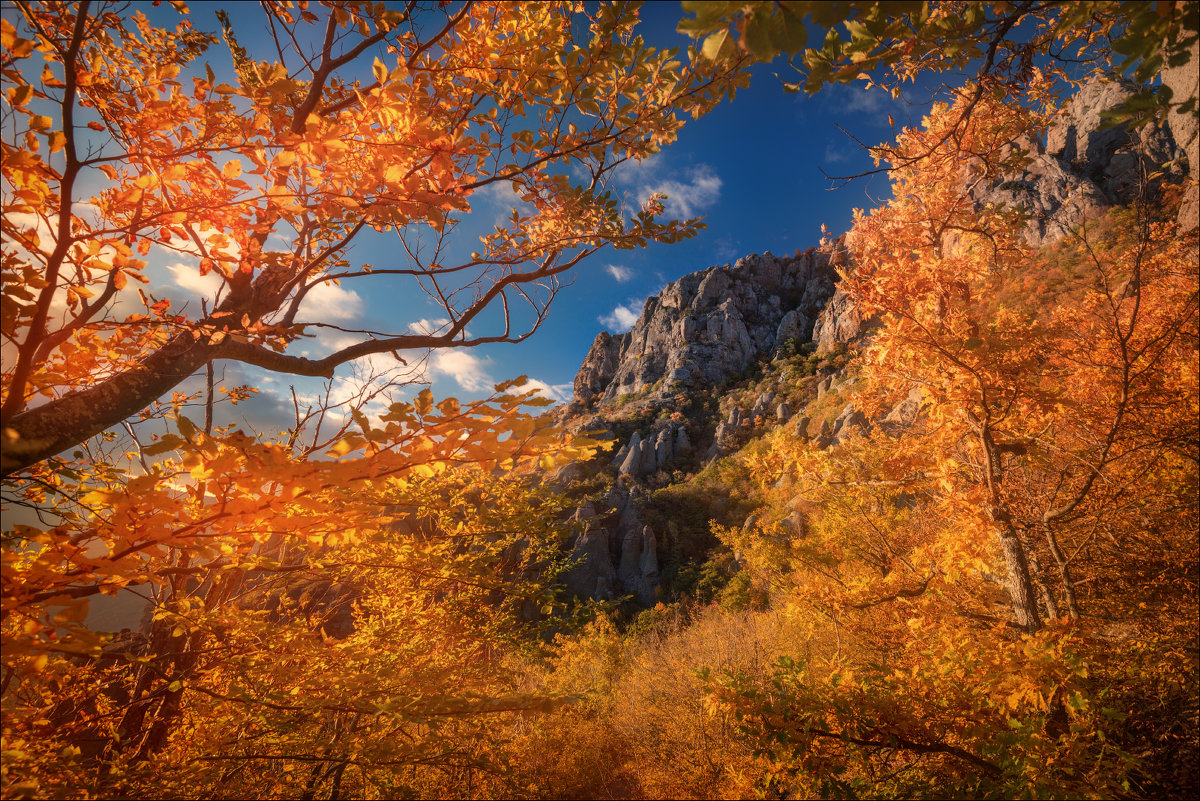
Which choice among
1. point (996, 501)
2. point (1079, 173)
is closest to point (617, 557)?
point (996, 501)

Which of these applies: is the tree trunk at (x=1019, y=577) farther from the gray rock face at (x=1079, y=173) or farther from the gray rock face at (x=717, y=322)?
the gray rock face at (x=717, y=322)

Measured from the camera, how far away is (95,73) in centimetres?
162

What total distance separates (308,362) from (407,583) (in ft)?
12.6

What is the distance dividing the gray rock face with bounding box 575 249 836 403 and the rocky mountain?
7.5 inches

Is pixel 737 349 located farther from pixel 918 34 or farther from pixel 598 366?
pixel 918 34

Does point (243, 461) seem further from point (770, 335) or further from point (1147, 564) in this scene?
point (770, 335)

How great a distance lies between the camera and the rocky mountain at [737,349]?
26016mm

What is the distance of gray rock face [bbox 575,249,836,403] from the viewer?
173 ft

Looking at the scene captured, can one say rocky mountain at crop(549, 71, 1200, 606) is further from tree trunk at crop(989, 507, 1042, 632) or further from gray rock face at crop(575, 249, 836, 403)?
tree trunk at crop(989, 507, 1042, 632)

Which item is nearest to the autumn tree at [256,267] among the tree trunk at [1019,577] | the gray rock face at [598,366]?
the tree trunk at [1019,577]

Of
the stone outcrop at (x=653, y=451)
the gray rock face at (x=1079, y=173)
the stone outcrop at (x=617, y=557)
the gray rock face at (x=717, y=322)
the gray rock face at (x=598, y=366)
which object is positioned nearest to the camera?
the stone outcrop at (x=617, y=557)

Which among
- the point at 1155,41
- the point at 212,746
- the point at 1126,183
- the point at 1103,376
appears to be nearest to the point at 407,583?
the point at 212,746

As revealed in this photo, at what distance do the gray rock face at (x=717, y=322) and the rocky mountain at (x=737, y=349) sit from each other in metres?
0.19

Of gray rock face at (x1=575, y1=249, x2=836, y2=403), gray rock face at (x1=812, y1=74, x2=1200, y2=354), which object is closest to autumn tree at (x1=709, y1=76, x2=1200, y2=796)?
gray rock face at (x1=812, y1=74, x2=1200, y2=354)
